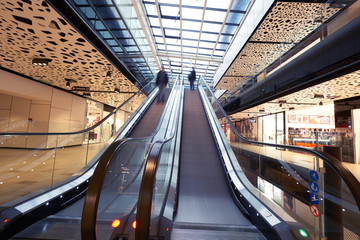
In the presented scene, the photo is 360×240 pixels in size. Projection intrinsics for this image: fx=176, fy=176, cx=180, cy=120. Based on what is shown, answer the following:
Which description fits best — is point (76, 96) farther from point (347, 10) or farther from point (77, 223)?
point (347, 10)

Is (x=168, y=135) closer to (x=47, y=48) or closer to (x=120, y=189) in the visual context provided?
(x=120, y=189)

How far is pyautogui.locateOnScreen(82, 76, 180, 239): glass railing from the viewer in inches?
58.7

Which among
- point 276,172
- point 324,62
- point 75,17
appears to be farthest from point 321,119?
point 75,17

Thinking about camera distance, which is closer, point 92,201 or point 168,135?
point 92,201

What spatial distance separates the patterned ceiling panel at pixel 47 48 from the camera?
4.40m

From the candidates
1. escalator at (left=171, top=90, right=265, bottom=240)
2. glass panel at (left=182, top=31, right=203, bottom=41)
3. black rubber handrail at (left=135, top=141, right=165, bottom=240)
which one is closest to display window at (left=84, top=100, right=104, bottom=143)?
glass panel at (left=182, top=31, right=203, bottom=41)

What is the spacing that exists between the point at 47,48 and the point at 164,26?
363 inches

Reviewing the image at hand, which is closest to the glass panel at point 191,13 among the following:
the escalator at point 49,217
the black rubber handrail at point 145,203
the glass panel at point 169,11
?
the glass panel at point 169,11

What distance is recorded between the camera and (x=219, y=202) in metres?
3.12

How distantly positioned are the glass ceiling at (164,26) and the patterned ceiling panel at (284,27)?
2.65m

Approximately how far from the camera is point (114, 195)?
2.17 metres

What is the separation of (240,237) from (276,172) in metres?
4.19

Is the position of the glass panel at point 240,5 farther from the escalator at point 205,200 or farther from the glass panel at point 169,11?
the escalator at point 205,200

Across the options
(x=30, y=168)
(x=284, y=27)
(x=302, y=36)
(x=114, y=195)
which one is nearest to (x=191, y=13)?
(x=284, y=27)
